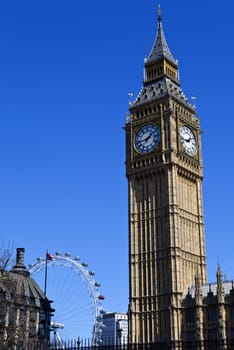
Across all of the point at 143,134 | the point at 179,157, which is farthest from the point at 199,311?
the point at 143,134

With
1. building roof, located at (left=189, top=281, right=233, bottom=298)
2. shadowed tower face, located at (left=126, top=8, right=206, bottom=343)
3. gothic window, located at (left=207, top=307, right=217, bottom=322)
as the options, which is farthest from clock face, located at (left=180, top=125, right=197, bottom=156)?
gothic window, located at (left=207, top=307, right=217, bottom=322)

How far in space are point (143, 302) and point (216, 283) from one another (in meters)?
12.5

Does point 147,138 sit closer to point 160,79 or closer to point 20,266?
point 160,79

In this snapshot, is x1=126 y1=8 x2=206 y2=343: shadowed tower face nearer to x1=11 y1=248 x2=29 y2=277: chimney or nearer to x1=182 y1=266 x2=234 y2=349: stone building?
x1=182 y1=266 x2=234 y2=349: stone building

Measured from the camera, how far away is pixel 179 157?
102875mm

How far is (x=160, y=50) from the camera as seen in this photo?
116 m

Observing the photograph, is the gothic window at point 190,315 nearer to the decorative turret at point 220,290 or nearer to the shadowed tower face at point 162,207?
the shadowed tower face at point 162,207

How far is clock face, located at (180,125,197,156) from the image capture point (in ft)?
347

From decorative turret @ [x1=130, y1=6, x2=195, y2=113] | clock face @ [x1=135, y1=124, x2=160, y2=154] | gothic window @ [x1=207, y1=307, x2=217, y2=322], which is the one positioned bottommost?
gothic window @ [x1=207, y1=307, x2=217, y2=322]

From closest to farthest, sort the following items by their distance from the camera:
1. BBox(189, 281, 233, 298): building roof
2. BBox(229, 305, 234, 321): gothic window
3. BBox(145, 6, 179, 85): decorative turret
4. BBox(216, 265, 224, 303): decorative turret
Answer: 1. BBox(229, 305, 234, 321): gothic window
2. BBox(216, 265, 224, 303): decorative turret
3. BBox(189, 281, 233, 298): building roof
4. BBox(145, 6, 179, 85): decorative turret

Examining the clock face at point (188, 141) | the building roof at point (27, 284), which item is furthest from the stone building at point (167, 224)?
the building roof at point (27, 284)

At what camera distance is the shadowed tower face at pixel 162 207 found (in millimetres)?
94938

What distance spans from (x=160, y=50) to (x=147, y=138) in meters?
21.1

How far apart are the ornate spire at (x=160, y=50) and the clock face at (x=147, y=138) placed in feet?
55.1
